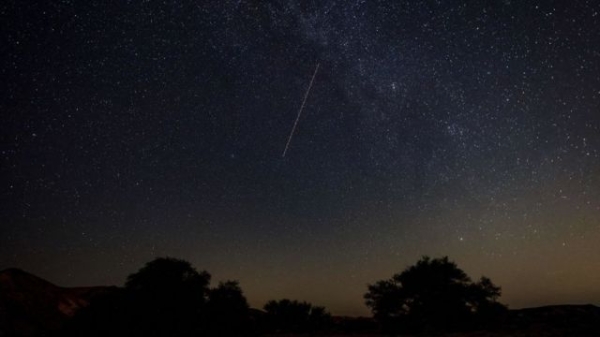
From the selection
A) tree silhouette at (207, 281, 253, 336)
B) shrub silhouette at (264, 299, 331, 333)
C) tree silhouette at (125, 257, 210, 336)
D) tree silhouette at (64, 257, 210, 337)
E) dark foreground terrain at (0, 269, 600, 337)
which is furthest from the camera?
shrub silhouette at (264, 299, 331, 333)

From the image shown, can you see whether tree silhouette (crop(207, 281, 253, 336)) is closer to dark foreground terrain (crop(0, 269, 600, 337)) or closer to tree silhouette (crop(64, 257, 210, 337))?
tree silhouette (crop(64, 257, 210, 337))

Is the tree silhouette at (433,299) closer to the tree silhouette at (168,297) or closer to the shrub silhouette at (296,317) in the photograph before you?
the shrub silhouette at (296,317)

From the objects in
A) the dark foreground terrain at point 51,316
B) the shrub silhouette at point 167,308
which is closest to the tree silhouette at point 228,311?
the shrub silhouette at point 167,308

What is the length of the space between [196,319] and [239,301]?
346 centimetres

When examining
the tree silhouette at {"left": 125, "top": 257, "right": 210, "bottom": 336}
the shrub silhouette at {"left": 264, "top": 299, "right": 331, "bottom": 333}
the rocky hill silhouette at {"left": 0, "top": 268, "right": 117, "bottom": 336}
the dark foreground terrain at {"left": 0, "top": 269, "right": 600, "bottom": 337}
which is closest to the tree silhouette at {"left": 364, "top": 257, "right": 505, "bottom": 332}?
the dark foreground terrain at {"left": 0, "top": 269, "right": 600, "bottom": 337}

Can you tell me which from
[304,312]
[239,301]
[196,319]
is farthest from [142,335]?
[304,312]

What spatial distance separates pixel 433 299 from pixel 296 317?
16.3 metres

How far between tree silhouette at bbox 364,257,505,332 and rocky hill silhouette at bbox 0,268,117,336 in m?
19.7

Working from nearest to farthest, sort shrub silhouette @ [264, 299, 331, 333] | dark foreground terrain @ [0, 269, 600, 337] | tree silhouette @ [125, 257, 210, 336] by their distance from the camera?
tree silhouette @ [125, 257, 210, 336] < dark foreground terrain @ [0, 269, 600, 337] < shrub silhouette @ [264, 299, 331, 333]

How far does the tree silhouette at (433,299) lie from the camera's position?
27422mm

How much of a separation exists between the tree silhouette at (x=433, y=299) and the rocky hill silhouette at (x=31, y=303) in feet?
64.6

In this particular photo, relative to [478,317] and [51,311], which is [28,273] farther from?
[478,317]

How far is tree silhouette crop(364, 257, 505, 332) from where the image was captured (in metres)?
27.4

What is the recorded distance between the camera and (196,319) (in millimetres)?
22734
